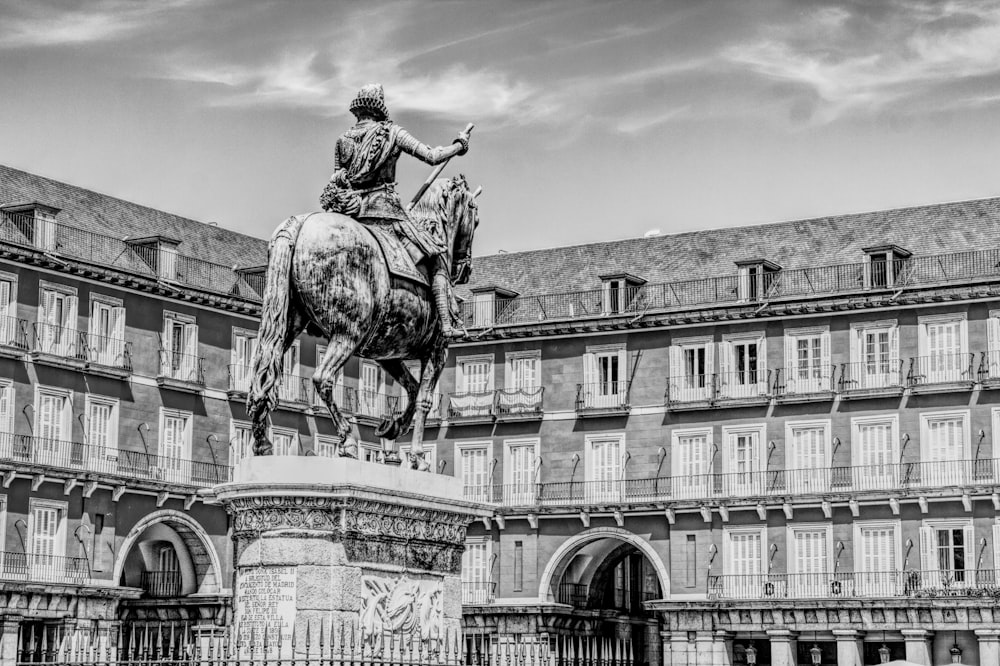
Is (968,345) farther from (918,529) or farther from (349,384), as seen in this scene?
(349,384)

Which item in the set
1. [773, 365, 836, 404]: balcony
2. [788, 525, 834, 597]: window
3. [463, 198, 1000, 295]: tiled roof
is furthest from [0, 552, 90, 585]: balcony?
[773, 365, 836, 404]: balcony

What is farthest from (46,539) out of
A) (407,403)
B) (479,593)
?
(407,403)

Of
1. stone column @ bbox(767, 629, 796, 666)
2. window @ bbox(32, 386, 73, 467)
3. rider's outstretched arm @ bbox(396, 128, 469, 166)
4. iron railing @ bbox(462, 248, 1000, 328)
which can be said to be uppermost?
iron railing @ bbox(462, 248, 1000, 328)

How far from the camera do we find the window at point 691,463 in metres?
66.0

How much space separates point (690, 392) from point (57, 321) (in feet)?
73.6

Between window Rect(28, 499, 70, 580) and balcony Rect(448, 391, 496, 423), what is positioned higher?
balcony Rect(448, 391, 496, 423)

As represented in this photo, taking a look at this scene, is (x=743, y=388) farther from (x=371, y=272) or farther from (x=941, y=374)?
(x=371, y=272)

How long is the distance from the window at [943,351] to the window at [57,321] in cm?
2790

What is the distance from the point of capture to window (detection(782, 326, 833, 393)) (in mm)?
64438

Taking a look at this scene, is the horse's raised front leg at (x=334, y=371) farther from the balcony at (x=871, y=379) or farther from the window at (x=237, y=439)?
the window at (x=237, y=439)

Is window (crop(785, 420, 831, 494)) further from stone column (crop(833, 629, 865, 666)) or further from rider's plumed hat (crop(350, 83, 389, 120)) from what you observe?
rider's plumed hat (crop(350, 83, 389, 120))

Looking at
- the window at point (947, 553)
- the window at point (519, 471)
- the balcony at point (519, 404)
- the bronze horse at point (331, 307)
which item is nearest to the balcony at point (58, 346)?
the balcony at point (519, 404)

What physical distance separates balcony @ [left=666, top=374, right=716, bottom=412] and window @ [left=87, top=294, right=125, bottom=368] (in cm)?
1955

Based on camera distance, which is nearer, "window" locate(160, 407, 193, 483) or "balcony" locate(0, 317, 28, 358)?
"balcony" locate(0, 317, 28, 358)
